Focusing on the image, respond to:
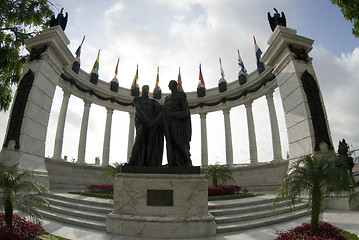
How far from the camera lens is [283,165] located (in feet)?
78.5

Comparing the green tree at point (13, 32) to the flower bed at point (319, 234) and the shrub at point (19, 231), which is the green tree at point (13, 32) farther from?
the flower bed at point (319, 234)

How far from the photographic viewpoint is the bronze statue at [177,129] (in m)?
9.52

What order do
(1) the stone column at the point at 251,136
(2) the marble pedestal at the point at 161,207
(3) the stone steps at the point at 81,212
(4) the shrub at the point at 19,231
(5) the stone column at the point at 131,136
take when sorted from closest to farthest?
(4) the shrub at the point at 19,231 → (2) the marble pedestal at the point at 161,207 → (3) the stone steps at the point at 81,212 → (1) the stone column at the point at 251,136 → (5) the stone column at the point at 131,136

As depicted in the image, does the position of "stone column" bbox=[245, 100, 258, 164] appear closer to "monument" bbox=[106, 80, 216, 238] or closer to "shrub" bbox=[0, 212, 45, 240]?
"monument" bbox=[106, 80, 216, 238]

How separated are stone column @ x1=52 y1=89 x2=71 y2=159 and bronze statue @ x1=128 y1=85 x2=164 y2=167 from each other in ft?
69.2

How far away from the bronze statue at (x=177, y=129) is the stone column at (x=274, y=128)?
69.8 feet

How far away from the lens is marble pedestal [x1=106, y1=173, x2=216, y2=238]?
777 cm

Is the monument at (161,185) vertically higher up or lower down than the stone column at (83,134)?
lower down

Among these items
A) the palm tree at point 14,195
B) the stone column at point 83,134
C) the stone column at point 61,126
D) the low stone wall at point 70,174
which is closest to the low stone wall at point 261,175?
the low stone wall at point 70,174

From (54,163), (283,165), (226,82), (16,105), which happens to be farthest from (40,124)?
(226,82)

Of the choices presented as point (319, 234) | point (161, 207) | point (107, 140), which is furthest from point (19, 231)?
point (107, 140)

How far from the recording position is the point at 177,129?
9.72 m

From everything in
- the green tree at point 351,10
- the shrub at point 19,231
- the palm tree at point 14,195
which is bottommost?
the shrub at point 19,231

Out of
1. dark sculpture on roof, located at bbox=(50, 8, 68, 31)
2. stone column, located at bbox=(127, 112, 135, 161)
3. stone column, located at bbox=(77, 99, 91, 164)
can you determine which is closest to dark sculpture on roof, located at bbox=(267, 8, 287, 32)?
dark sculpture on roof, located at bbox=(50, 8, 68, 31)
